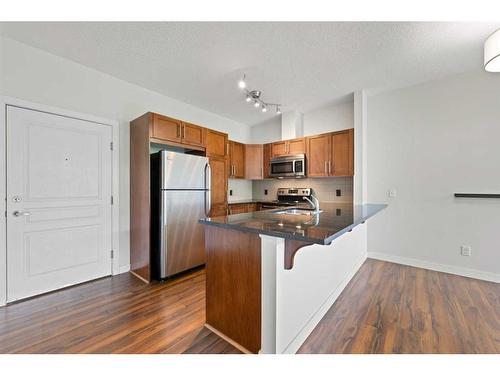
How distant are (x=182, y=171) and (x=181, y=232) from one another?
81 centimetres

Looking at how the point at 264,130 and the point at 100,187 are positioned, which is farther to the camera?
the point at 264,130

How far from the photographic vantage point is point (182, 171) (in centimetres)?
289

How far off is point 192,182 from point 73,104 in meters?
1.64

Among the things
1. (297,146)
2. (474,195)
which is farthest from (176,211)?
(474,195)

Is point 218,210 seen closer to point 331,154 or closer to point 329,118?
point 331,154

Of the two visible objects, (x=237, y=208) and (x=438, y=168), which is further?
(x=237, y=208)

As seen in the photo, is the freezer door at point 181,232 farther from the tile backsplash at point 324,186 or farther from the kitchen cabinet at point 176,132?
the tile backsplash at point 324,186

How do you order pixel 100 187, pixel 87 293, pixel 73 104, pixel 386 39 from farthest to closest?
pixel 100 187 → pixel 73 104 → pixel 87 293 → pixel 386 39

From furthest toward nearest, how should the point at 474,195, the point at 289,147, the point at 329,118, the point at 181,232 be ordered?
the point at 289,147 → the point at 329,118 → the point at 181,232 → the point at 474,195

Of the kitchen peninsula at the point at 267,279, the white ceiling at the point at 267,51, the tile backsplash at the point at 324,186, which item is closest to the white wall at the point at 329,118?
the white ceiling at the point at 267,51

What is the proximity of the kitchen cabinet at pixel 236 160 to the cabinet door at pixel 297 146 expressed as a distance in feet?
3.43
